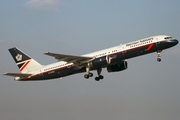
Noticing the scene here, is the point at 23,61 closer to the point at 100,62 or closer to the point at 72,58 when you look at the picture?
the point at 72,58

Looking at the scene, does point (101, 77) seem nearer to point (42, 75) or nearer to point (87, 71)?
point (87, 71)

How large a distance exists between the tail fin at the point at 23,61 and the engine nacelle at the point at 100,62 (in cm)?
1184

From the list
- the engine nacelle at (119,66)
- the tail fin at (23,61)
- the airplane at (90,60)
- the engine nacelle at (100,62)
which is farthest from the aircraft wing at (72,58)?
the tail fin at (23,61)

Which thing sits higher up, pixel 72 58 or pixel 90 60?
pixel 72 58

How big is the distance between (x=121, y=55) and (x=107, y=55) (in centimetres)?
238

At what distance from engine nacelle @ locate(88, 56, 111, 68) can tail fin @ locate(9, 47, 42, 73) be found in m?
11.8

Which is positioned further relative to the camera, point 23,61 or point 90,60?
point 23,61

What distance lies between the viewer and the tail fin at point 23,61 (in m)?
73.7

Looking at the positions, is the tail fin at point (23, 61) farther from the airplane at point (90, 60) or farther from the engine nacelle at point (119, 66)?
the engine nacelle at point (119, 66)

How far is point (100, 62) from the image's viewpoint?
6600 centimetres

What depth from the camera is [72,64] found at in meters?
69.0

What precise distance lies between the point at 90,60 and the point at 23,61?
1448 cm

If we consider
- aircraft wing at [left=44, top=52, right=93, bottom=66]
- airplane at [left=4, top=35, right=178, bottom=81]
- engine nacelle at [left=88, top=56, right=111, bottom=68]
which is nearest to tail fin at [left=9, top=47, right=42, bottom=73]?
airplane at [left=4, top=35, right=178, bottom=81]

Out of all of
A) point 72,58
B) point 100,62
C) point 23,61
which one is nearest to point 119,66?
point 100,62
